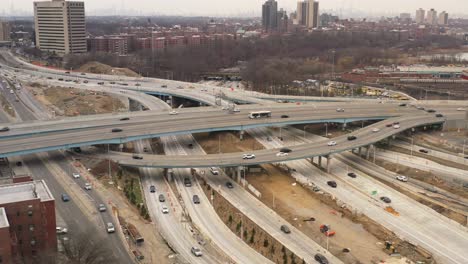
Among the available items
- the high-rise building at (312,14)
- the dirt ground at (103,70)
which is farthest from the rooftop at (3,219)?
the high-rise building at (312,14)

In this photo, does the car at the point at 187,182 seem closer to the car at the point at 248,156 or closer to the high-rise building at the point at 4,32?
the car at the point at 248,156

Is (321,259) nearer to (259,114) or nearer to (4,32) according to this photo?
(259,114)

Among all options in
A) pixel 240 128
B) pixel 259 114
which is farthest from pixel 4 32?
pixel 240 128

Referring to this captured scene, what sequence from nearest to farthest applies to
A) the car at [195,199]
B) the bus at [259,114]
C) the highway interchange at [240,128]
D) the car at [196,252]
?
the car at [196,252], the highway interchange at [240,128], the car at [195,199], the bus at [259,114]

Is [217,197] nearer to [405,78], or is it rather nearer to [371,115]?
[371,115]

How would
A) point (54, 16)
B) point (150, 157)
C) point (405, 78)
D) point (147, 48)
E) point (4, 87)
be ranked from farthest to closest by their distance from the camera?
point (147, 48) → point (54, 16) → point (405, 78) → point (4, 87) → point (150, 157)

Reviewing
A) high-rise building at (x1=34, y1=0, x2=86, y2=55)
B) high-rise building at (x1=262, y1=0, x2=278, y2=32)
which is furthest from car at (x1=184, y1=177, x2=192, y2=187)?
high-rise building at (x1=262, y1=0, x2=278, y2=32)

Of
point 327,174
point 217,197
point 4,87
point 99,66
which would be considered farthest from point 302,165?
point 99,66
